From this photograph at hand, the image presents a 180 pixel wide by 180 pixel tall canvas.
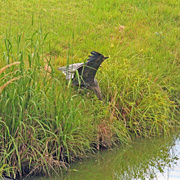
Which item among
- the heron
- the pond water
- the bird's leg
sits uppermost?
the heron

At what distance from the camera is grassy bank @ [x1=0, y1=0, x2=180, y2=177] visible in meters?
4.53

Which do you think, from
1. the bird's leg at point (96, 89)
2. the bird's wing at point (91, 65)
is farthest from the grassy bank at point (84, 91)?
the bird's wing at point (91, 65)

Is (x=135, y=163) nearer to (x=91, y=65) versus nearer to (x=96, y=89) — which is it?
(x=96, y=89)

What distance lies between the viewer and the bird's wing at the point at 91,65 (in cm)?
553

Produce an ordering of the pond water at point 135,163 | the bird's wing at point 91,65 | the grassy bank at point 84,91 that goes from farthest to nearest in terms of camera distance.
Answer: the bird's wing at point 91,65, the pond water at point 135,163, the grassy bank at point 84,91

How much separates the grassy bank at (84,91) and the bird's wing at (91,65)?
1.02 ft

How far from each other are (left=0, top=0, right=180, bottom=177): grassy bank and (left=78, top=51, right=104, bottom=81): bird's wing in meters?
0.31

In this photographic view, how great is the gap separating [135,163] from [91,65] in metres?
1.48

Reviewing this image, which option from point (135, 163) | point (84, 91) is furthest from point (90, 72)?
point (135, 163)

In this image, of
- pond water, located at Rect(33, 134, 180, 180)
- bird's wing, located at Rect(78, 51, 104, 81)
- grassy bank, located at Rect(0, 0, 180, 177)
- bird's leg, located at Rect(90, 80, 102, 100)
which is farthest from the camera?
bird's leg, located at Rect(90, 80, 102, 100)

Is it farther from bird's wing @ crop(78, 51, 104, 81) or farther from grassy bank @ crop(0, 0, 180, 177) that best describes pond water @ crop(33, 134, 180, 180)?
bird's wing @ crop(78, 51, 104, 81)

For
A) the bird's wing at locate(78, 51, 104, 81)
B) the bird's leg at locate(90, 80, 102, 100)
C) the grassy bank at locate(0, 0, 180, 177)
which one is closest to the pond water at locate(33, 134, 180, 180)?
the grassy bank at locate(0, 0, 180, 177)

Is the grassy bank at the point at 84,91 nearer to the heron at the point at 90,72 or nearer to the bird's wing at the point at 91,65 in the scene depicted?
the heron at the point at 90,72

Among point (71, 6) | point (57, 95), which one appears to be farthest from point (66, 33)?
point (57, 95)
